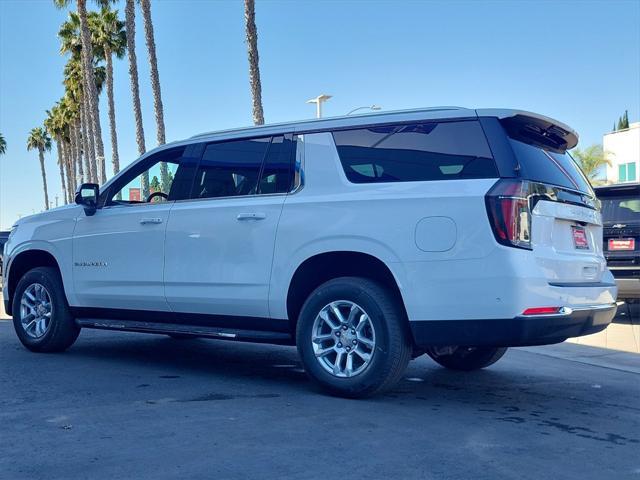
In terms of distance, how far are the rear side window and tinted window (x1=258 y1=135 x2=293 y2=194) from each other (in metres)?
0.46

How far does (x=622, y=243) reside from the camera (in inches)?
424

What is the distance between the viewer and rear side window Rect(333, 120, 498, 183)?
207 inches

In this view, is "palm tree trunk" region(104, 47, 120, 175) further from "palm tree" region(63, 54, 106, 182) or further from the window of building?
the window of building

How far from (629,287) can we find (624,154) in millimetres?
41719

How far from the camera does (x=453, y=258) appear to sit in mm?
5098

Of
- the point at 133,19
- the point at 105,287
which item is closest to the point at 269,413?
the point at 105,287

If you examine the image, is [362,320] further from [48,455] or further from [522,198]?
[48,455]

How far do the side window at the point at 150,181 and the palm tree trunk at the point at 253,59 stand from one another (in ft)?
39.2

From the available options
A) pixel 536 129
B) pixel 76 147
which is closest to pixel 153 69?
pixel 536 129

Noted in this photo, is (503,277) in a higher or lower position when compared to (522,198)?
lower

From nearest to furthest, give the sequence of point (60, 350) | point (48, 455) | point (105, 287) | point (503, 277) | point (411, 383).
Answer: point (48, 455) → point (503, 277) → point (411, 383) → point (105, 287) → point (60, 350)

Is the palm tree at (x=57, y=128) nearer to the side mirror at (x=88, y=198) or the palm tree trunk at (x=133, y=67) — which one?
the palm tree trunk at (x=133, y=67)

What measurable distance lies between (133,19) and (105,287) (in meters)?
23.6

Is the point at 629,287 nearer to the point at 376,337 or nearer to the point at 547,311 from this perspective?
the point at 547,311
